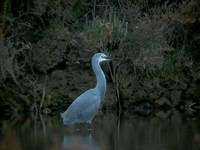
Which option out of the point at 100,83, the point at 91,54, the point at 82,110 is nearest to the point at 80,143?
the point at 82,110

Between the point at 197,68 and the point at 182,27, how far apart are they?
4.00 feet

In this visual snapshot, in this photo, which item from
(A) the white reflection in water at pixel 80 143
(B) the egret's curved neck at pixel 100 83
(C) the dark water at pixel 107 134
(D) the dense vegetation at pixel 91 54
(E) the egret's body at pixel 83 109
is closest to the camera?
(A) the white reflection in water at pixel 80 143

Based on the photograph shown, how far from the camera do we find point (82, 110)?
14.7 m

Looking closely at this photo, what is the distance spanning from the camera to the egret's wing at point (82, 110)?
575 inches

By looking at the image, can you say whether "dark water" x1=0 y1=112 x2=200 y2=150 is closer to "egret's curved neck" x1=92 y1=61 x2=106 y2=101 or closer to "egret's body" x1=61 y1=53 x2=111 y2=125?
"egret's body" x1=61 y1=53 x2=111 y2=125

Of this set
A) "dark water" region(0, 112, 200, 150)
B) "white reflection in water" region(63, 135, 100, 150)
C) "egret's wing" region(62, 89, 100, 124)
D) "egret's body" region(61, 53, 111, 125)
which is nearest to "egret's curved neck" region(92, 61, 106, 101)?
"egret's body" region(61, 53, 111, 125)

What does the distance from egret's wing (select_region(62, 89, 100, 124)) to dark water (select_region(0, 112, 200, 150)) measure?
0.28m

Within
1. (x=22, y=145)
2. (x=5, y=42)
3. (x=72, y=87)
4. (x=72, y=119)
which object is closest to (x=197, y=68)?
(x=72, y=87)

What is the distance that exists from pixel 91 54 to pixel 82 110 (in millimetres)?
4983

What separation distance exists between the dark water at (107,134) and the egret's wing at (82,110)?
28 cm

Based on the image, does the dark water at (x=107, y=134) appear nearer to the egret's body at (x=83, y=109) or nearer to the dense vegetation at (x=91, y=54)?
the egret's body at (x=83, y=109)

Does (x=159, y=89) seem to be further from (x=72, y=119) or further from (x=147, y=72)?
(x=72, y=119)

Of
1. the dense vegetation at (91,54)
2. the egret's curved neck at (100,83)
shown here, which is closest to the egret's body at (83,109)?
the egret's curved neck at (100,83)

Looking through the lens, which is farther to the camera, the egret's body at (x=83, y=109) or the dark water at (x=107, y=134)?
the egret's body at (x=83, y=109)
